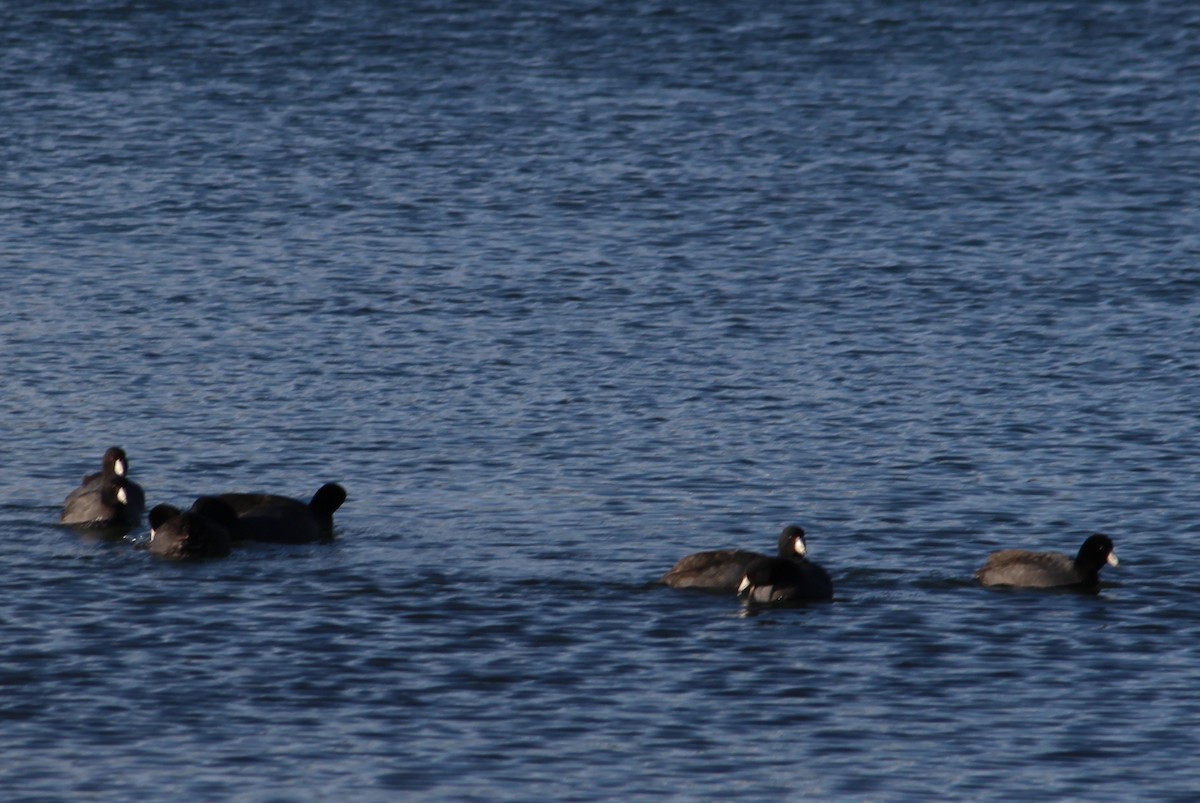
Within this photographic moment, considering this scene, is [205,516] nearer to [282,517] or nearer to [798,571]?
[282,517]

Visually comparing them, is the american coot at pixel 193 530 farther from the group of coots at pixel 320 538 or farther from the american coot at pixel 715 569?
the american coot at pixel 715 569

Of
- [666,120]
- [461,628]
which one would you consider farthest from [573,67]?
[461,628]

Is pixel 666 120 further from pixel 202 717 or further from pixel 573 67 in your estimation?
pixel 202 717

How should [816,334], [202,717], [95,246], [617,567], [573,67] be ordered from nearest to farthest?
1. [202,717]
2. [617,567]
3. [816,334]
4. [95,246]
5. [573,67]

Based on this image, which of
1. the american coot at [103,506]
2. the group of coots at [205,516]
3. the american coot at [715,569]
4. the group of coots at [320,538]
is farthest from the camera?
the american coot at [103,506]

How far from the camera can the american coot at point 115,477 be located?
2128 centimetres

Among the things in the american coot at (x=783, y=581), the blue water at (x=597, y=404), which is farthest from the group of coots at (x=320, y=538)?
the blue water at (x=597, y=404)

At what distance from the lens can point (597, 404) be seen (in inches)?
1027

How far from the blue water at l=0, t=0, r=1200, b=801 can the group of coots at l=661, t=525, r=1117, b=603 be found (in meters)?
0.19

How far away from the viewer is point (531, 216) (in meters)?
37.0

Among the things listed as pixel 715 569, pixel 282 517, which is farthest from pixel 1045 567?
pixel 282 517

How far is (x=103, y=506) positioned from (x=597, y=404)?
22.8 feet

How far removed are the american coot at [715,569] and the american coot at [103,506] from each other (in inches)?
209

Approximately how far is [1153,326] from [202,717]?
1738 centimetres
